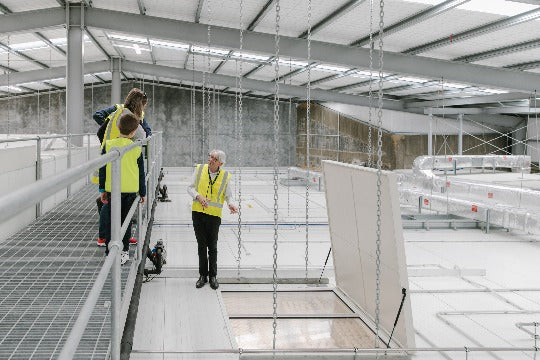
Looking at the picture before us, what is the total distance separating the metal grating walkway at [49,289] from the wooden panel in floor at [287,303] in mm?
1859

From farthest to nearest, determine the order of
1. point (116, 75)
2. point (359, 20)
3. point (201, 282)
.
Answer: point (116, 75)
point (359, 20)
point (201, 282)

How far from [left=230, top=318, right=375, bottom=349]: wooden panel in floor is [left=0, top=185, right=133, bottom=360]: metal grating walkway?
1.70 m

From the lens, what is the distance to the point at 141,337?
5250 mm

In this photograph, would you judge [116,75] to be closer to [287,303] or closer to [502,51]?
[502,51]

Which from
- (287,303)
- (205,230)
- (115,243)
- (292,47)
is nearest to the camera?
(115,243)

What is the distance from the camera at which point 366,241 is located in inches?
238

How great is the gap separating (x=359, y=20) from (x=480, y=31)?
2294mm

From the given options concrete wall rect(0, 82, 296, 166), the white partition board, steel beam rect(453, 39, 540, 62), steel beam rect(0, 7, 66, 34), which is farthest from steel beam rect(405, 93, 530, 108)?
steel beam rect(0, 7, 66, 34)

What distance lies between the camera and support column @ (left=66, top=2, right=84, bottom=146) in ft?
47.0

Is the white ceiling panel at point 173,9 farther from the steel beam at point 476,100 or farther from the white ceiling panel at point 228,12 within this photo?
the steel beam at point 476,100

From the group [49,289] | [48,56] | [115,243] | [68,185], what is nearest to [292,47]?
[49,289]

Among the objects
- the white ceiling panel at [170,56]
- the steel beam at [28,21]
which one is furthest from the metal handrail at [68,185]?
the white ceiling panel at [170,56]

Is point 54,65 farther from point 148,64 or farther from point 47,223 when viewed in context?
point 47,223

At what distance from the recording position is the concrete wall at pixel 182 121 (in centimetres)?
3020
